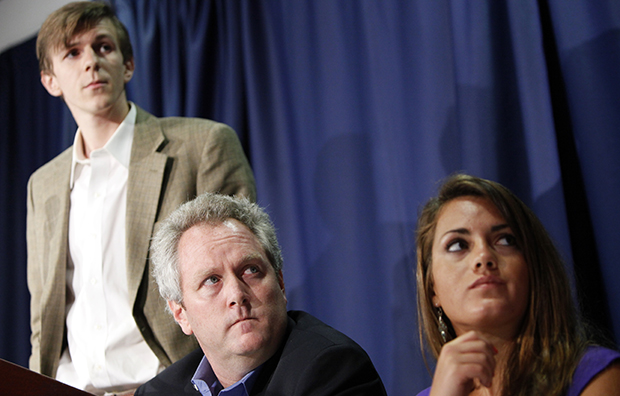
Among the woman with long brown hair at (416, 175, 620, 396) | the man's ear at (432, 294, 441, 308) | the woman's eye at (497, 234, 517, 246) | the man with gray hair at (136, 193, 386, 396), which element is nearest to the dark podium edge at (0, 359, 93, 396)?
the man with gray hair at (136, 193, 386, 396)

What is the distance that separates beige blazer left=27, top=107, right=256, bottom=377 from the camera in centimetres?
195

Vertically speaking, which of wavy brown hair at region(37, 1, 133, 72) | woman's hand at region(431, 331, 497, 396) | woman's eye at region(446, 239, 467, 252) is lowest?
woman's hand at region(431, 331, 497, 396)

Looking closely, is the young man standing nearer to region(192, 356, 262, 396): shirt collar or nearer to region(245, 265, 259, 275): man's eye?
region(192, 356, 262, 396): shirt collar

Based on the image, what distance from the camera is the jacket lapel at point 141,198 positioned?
6.54 ft

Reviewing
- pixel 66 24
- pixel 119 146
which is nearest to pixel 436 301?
pixel 119 146

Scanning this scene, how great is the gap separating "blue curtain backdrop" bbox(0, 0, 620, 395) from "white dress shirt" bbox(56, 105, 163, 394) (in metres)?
0.73

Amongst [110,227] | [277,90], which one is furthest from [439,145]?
[110,227]

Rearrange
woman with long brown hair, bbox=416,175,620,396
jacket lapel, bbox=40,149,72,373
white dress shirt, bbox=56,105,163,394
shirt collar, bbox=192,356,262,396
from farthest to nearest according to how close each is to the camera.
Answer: jacket lapel, bbox=40,149,72,373
white dress shirt, bbox=56,105,163,394
shirt collar, bbox=192,356,262,396
woman with long brown hair, bbox=416,175,620,396

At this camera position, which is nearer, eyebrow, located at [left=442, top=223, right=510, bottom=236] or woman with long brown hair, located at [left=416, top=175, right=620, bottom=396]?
woman with long brown hair, located at [left=416, top=175, right=620, bottom=396]

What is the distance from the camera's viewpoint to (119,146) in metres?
2.19

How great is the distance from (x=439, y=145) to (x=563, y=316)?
0.97 m

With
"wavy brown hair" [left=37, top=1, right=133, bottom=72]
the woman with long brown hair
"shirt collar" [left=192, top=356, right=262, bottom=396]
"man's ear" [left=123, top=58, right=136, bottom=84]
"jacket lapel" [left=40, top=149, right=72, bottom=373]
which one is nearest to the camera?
the woman with long brown hair

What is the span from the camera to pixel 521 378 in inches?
52.5

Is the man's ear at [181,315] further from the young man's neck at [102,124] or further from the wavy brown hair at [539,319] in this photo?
the young man's neck at [102,124]
